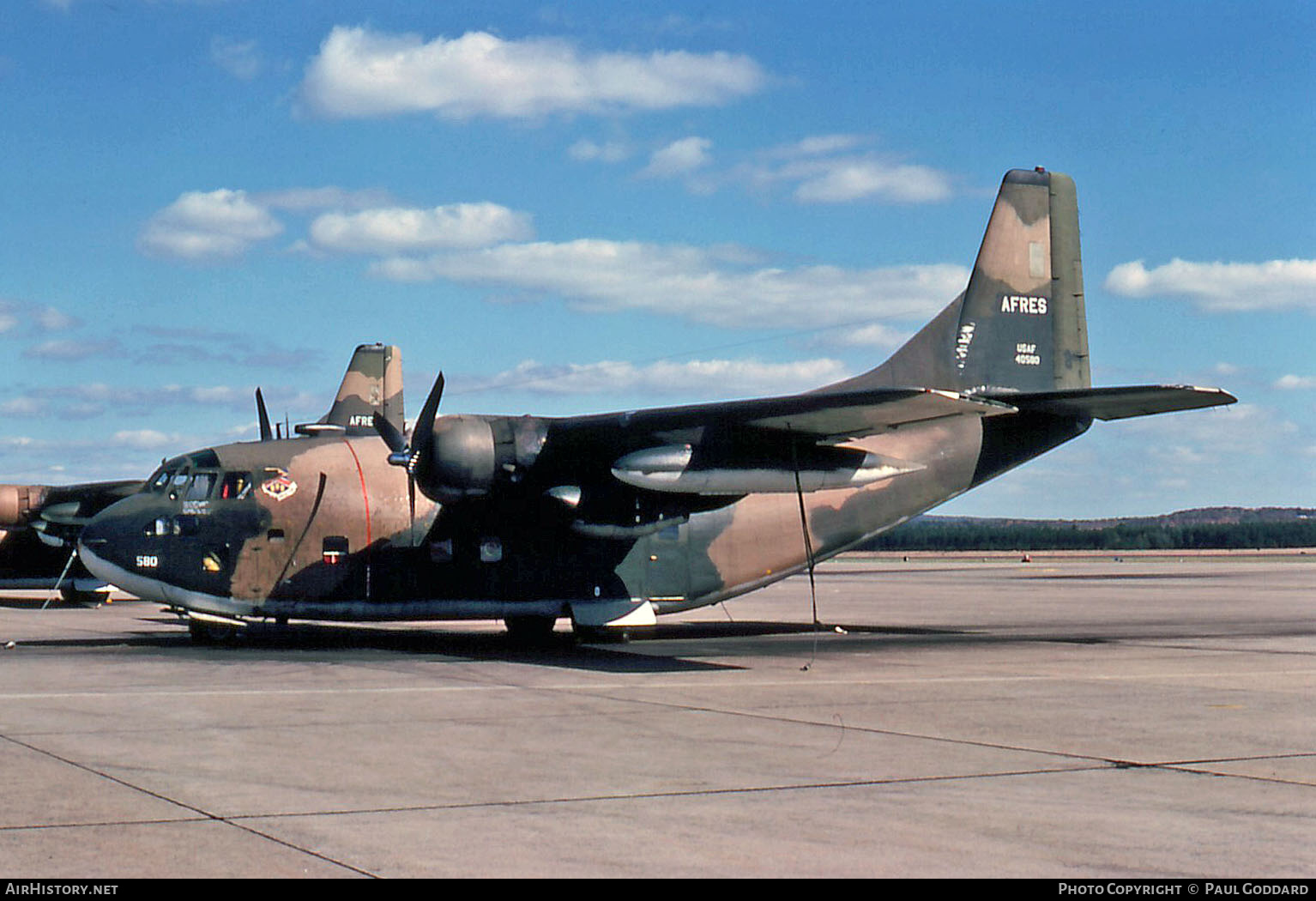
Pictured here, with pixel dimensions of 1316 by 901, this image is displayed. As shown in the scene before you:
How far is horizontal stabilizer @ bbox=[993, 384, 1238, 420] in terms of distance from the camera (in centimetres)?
1945

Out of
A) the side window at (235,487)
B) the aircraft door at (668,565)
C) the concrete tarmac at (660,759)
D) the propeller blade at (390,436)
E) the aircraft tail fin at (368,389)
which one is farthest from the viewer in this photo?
the aircraft tail fin at (368,389)

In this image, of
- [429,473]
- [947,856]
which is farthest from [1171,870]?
[429,473]

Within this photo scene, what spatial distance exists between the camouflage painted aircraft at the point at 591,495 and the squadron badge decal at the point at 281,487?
0.09 ft

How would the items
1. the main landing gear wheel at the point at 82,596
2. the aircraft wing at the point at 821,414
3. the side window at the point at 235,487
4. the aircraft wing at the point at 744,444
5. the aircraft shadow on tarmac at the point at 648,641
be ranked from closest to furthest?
Result: the aircraft wing at the point at 821,414 → the aircraft wing at the point at 744,444 → the aircraft shadow on tarmac at the point at 648,641 → the side window at the point at 235,487 → the main landing gear wheel at the point at 82,596

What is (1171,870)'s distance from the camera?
7.21m

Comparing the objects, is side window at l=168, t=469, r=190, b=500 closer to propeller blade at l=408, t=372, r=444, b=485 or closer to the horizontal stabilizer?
propeller blade at l=408, t=372, r=444, b=485

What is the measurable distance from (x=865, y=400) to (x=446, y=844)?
469 inches

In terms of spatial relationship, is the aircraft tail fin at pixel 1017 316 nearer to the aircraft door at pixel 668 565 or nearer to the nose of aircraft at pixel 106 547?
the aircraft door at pixel 668 565

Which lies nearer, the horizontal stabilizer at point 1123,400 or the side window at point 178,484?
the horizontal stabilizer at point 1123,400

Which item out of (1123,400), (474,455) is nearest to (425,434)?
(474,455)

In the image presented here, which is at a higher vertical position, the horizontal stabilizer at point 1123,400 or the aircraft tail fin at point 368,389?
the aircraft tail fin at point 368,389

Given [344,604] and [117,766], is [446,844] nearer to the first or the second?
[117,766]

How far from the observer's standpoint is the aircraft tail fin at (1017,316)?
1017 inches

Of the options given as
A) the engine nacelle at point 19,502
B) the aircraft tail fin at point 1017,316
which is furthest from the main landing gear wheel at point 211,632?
the engine nacelle at point 19,502
